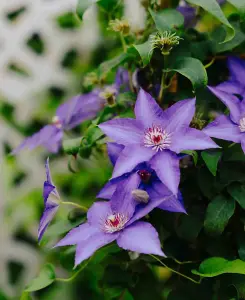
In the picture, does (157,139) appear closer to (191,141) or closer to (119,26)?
(191,141)

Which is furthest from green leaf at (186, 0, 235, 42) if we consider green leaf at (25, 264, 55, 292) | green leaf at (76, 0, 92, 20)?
green leaf at (25, 264, 55, 292)

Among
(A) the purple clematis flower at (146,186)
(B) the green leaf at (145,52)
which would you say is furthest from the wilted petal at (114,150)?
(B) the green leaf at (145,52)

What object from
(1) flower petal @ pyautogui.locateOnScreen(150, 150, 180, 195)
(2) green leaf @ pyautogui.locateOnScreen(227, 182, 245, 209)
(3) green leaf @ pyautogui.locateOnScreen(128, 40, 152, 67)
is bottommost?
(2) green leaf @ pyautogui.locateOnScreen(227, 182, 245, 209)

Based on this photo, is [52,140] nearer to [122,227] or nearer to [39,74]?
[122,227]

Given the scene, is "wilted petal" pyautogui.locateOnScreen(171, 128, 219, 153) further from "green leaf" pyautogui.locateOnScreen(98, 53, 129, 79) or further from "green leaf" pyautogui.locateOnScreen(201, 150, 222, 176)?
"green leaf" pyautogui.locateOnScreen(98, 53, 129, 79)

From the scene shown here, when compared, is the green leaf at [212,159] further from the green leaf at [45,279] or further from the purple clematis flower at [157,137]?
the green leaf at [45,279]

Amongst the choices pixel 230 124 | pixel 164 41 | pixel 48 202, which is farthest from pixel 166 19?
pixel 48 202

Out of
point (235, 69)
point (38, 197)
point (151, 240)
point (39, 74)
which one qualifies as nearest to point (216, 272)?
point (151, 240)

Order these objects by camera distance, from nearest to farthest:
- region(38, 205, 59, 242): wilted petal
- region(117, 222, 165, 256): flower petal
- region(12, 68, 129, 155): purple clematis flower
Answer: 1. region(117, 222, 165, 256): flower petal
2. region(38, 205, 59, 242): wilted petal
3. region(12, 68, 129, 155): purple clematis flower
